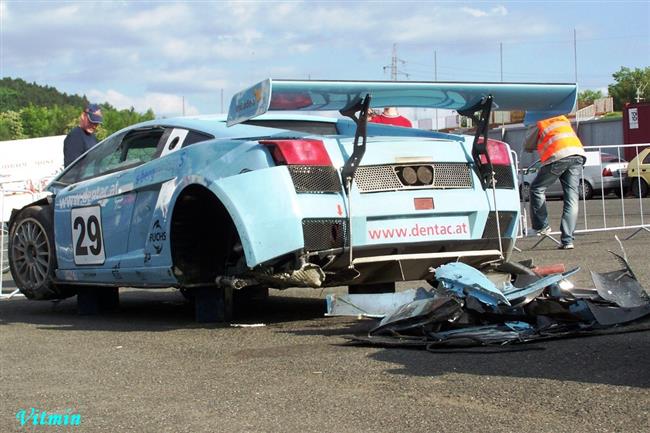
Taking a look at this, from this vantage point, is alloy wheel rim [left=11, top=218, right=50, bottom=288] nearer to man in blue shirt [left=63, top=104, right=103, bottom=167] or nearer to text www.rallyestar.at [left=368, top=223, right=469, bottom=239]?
man in blue shirt [left=63, top=104, right=103, bottom=167]

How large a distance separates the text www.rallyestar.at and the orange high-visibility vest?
5.66 m

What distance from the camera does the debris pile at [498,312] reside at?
5438 millimetres

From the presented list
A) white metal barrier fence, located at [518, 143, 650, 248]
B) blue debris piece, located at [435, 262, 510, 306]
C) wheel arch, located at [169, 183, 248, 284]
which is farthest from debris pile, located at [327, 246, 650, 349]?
white metal barrier fence, located at [518, 143, 650, 248]

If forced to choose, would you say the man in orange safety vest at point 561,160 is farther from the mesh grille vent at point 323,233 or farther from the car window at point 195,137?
the mesh grille vent at point 323,233

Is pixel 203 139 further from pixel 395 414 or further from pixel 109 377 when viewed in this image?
pixel 395 414

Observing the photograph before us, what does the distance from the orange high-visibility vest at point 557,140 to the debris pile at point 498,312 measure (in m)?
5.89

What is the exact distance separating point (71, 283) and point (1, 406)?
3.27 m

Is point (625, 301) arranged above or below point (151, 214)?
below

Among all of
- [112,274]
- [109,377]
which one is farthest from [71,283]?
[109,377]

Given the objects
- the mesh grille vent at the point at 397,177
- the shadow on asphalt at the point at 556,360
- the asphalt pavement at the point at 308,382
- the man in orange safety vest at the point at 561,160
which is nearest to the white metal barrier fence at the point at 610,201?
the man in orange safety vest at the point at 561,160

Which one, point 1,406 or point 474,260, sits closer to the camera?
point 1,406

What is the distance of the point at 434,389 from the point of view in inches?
173

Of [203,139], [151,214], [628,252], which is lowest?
[628,252]

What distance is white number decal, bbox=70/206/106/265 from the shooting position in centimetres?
744
